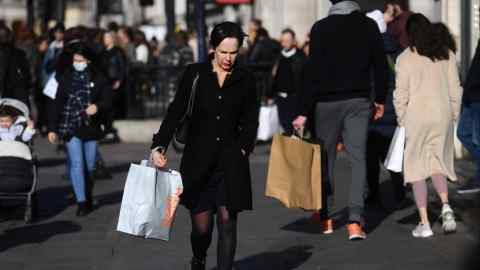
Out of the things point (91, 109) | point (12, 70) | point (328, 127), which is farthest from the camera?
point (12, 70)

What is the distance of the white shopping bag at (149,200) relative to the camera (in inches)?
301

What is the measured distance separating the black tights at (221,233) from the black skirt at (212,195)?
→ 0.10ft

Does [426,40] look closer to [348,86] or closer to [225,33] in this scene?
[348,86]

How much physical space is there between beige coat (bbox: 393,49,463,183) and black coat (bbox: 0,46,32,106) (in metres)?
5.91

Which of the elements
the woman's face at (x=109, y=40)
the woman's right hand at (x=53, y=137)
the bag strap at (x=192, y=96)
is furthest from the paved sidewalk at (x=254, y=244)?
the woman's face at (x=109, y=40)

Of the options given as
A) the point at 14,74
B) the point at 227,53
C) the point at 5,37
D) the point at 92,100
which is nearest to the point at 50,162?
the point at 14,74

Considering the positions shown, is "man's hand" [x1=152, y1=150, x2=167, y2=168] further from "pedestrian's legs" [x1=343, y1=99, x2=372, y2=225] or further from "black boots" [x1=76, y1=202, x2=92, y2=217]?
"black boots" [x1=76, y1=202, x2=92, y2=217]

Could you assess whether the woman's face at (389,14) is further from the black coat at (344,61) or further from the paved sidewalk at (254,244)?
the black coat at (344,61)

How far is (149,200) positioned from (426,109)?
131 inches

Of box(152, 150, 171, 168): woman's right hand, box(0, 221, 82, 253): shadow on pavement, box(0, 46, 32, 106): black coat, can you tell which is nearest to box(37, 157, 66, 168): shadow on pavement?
box(0, 46, 32, 106): black coat

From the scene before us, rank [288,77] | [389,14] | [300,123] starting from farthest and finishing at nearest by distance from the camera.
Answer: [288,77]
[389,14]
[300,123]

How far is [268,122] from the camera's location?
18.6m

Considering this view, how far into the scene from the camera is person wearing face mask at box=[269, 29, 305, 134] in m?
17.5

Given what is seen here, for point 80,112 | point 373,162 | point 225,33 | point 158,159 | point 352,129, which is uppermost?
point 225,33
